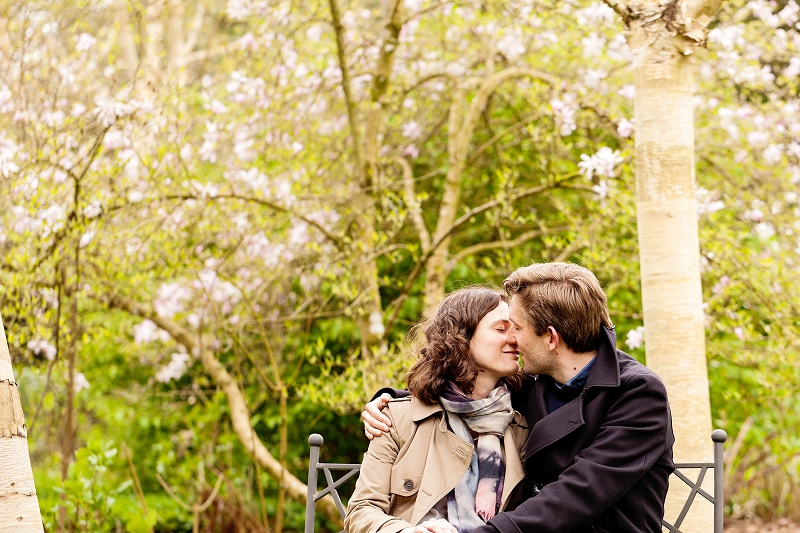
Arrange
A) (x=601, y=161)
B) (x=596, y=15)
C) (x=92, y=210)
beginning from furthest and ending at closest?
(x=596, y=15), (x=92, y=210), (x=601, y=161)

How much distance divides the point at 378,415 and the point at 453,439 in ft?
0.86

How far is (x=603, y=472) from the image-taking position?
2109mm

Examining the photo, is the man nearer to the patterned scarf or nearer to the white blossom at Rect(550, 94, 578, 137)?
the patterned scarf

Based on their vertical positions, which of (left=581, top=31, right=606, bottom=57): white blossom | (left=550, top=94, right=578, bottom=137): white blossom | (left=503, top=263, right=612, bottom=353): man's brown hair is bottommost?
(left=503, top=263, right=612, bottom=353): man's brown hair

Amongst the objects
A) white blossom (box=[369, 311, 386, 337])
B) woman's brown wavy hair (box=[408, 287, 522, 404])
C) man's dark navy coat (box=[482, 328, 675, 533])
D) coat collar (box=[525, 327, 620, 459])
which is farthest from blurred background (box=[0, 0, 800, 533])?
man's dark navy coat (box=[482, 328, 675, 533])

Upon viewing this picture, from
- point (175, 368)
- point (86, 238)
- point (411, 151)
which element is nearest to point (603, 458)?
point (86, 238)

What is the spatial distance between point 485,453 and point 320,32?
177 inches

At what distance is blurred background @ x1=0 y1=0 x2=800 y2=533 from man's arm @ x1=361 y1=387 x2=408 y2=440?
66.0 inches

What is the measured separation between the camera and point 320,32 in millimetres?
6137

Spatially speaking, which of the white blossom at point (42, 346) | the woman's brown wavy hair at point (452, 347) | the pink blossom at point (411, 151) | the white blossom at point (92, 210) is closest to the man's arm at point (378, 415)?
the woman's brown wavy hair at point (452, 347)

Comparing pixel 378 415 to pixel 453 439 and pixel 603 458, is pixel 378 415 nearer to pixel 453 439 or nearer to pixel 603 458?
pixel 453 439

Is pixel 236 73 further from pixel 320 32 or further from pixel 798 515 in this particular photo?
pixel 798 515

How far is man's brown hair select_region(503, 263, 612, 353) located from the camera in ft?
7.57

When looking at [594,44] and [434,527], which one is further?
[594,44]
